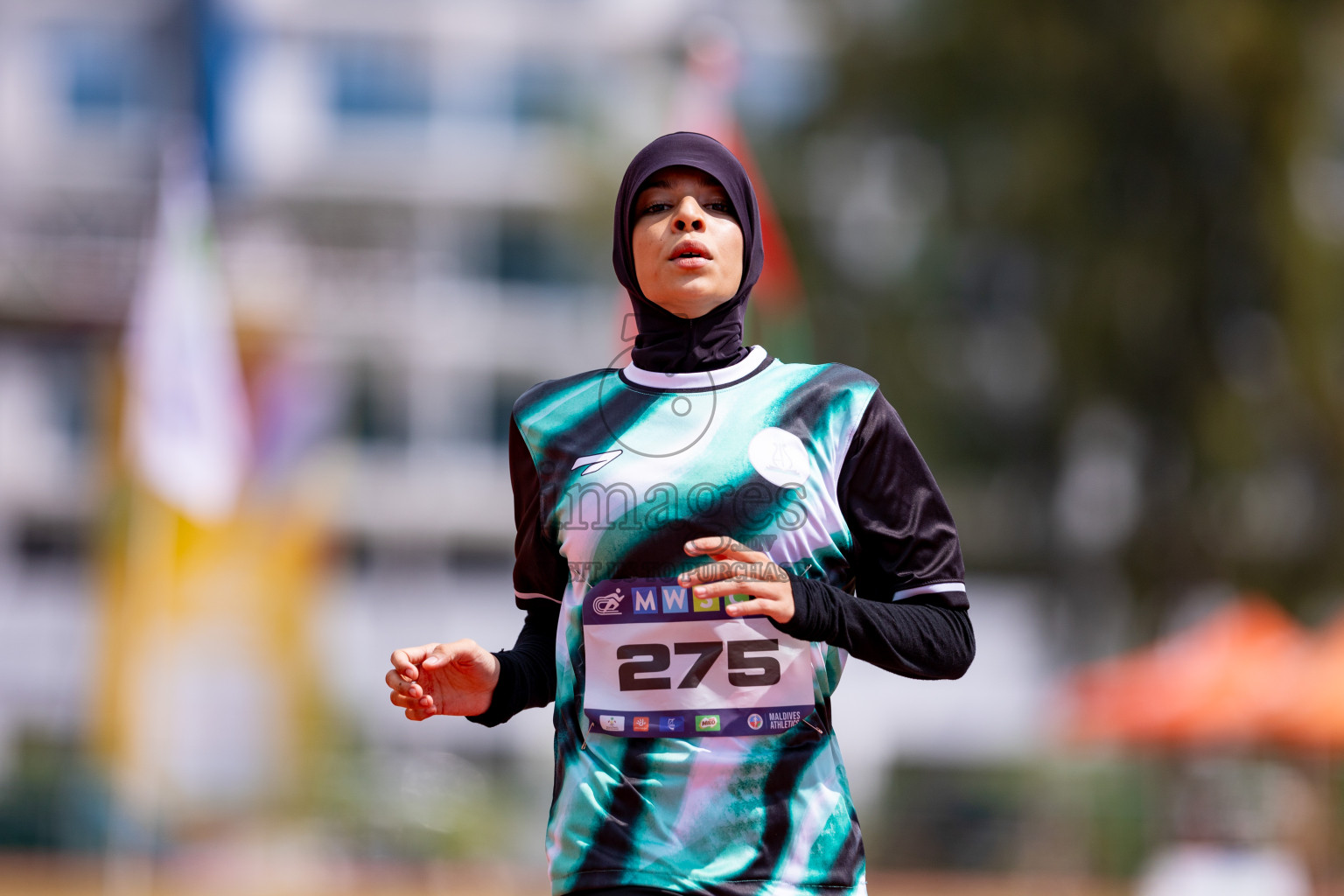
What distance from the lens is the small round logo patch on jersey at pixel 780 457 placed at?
2758 mm

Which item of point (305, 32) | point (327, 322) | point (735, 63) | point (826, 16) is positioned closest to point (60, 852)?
point (735, 63)

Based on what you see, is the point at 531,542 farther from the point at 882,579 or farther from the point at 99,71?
the point at 99,71

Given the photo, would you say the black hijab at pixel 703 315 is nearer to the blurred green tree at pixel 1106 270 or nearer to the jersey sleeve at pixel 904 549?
the jersey sleeve at pixel 904 549

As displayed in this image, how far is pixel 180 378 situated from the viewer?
1493cm

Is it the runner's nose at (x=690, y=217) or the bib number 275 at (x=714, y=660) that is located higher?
the runner's nose at (x=690, y=217)

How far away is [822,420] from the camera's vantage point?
2.82m

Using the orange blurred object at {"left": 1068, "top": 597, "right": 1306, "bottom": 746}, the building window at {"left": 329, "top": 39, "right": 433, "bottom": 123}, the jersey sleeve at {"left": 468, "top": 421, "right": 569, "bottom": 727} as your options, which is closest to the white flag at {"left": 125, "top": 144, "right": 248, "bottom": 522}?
the orange blurred object at {"left": 1068, "top": 597, "right": 1306, "bottom": 746}

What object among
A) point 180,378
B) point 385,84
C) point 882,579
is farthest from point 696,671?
point 385,84

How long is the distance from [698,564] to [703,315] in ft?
1.44

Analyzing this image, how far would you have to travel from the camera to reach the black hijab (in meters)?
2.89

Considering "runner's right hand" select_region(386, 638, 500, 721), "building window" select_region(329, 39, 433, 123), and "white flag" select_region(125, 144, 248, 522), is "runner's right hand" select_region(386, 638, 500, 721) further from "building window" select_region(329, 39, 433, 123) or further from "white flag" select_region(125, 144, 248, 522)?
"building window" select_region(329, 39, 433, 123)

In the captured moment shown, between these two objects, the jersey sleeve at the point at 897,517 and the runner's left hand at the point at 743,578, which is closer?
the runner's left hand at the point at 743,578

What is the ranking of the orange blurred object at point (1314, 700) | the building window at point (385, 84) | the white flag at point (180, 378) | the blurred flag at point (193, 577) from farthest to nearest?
the building window at point (385, 84) < the orange blurred object at point (1314, 700) < the blurred flag at point (193, 577) < the white flag at point (180, 378)


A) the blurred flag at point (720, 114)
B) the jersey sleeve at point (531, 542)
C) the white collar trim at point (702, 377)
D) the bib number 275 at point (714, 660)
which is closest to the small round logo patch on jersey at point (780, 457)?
the white collar trim at point (702, 377)
